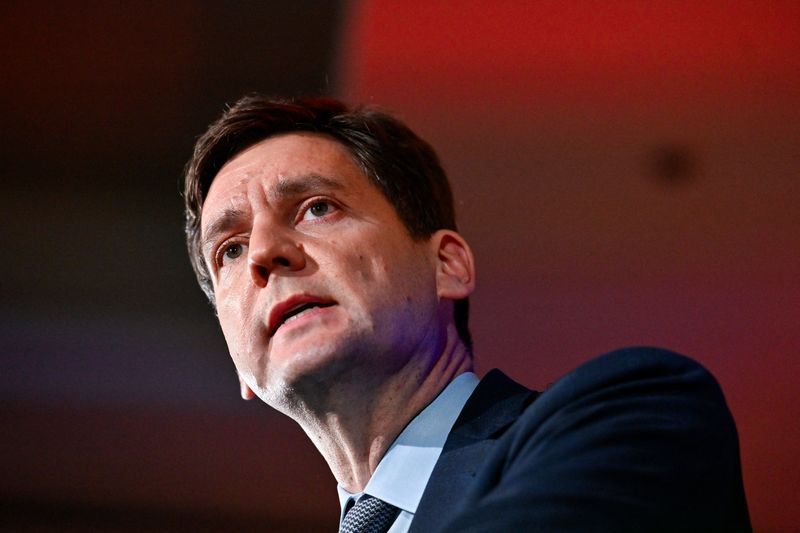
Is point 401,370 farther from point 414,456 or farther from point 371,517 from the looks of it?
point 371,517

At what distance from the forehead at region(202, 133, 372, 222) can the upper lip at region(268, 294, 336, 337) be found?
285 mm

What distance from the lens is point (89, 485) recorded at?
10.4 feet

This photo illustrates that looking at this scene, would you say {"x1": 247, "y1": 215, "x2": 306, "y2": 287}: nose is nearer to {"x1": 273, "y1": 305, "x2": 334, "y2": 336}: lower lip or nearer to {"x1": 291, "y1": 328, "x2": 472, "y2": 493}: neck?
{"x1": 273, "y1": 305, "x2": 334, "y2": 336}: lower lip

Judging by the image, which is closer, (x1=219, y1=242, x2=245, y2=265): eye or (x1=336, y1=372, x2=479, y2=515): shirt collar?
(x1=336, y1=372, x2=479, y2=515): shirt collar

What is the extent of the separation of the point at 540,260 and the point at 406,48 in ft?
2.27

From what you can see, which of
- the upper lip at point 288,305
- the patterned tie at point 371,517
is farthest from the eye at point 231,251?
the patterned tie at point 371,517

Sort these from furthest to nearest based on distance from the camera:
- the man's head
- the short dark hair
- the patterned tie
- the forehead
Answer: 1. the short dark hair
2. the forehead
3. the man's head
4. the patterned tie

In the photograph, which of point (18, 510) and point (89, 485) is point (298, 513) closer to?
point (89, 485)

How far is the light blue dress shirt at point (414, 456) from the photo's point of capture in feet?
5.91

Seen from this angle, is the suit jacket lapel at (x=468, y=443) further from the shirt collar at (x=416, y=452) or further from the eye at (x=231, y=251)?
the eye at (x=231, y=251)

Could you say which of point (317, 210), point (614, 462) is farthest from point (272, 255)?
point (614, 462)

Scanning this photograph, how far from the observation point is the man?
131 centimetres

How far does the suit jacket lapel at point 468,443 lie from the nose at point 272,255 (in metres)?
0.43

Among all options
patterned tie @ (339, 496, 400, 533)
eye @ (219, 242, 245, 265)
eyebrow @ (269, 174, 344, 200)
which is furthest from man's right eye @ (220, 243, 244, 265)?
patterned tie @ (339, 496, 400, 533)
